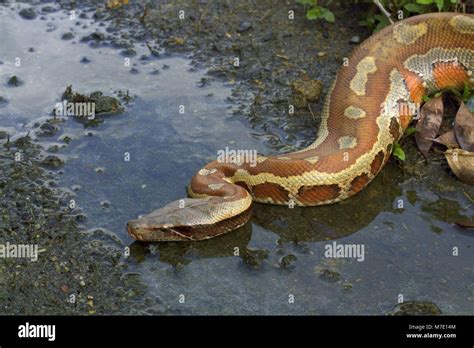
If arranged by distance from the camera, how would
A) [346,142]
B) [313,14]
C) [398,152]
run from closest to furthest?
[346,142]
[398,152]
[313,14]

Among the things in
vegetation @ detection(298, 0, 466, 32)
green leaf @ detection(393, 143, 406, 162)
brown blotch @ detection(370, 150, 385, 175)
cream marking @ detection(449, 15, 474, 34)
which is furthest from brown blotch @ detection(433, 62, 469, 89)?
brown blotch @ detection(370, 150, 385, 175)

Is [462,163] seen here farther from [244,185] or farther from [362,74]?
[244,185]

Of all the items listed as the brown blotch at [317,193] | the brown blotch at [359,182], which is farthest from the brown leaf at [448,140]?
the brown blotch at [317,193]

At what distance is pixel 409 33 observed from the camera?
11.3 metres

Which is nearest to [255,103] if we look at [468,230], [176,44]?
[176,44]

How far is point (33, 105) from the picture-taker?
11320 mm

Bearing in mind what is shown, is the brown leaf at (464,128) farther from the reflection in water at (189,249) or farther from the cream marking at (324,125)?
the reflection in water at (189,249)

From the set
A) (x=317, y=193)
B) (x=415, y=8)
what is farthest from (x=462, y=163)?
(x=415, y=8)

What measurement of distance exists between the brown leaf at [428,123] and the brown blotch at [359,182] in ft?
3.69

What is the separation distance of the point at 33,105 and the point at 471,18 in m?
6.54

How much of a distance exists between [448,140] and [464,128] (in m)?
0.27

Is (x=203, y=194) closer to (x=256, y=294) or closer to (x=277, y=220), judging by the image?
(x=277, y=220)

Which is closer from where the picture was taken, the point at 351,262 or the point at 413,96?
the point at 351,262

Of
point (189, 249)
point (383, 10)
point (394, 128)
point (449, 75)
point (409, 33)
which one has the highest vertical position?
point (383, 10)
